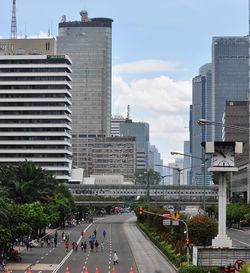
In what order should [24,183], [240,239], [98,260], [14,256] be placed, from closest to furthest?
[14,256] → [98,260] → [24,183] → [240,239]

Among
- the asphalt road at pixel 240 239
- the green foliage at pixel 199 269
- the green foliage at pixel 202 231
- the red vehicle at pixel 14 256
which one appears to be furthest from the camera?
the asphalt road at pixel 240 239

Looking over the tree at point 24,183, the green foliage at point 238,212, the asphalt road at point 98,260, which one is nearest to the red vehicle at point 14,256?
the asphalt road at point 98,260

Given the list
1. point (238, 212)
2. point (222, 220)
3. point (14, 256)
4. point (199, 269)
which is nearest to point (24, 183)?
point (14, 256)

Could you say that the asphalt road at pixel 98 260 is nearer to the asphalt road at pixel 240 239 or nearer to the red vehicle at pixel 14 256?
the red vehicle at pixel 14 256

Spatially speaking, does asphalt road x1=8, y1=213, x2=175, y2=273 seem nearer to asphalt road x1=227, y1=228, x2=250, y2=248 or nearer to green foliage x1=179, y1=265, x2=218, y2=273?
green foliage x1=179, y1=265, x2=218, y2=273

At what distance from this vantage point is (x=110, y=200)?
18562 cm

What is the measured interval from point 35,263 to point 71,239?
37.9 metres

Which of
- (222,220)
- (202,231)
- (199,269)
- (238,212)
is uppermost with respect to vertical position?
(222,220)

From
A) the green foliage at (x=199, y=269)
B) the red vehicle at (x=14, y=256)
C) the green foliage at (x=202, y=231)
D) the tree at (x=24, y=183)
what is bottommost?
the red vehicle at (x=14, y=256)

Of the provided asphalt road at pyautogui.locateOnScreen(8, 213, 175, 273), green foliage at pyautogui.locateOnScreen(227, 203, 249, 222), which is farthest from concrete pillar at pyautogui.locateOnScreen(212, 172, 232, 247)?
green foliage at pyautogui.locateOnScreen(227, 203, 249, 222)

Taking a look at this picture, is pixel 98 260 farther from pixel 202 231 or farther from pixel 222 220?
pixel 222 220

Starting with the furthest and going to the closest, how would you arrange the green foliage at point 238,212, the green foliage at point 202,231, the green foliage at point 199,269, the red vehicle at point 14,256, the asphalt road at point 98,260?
the green foliage at point 238,212
the red vehicle at point 14,256
the green foliage at point 202,231
the asphalt road at point 98,260
the green foliage at point 199,269

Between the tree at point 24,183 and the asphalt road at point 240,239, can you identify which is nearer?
the asphalt road at point 240,239

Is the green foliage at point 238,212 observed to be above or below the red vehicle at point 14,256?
above
